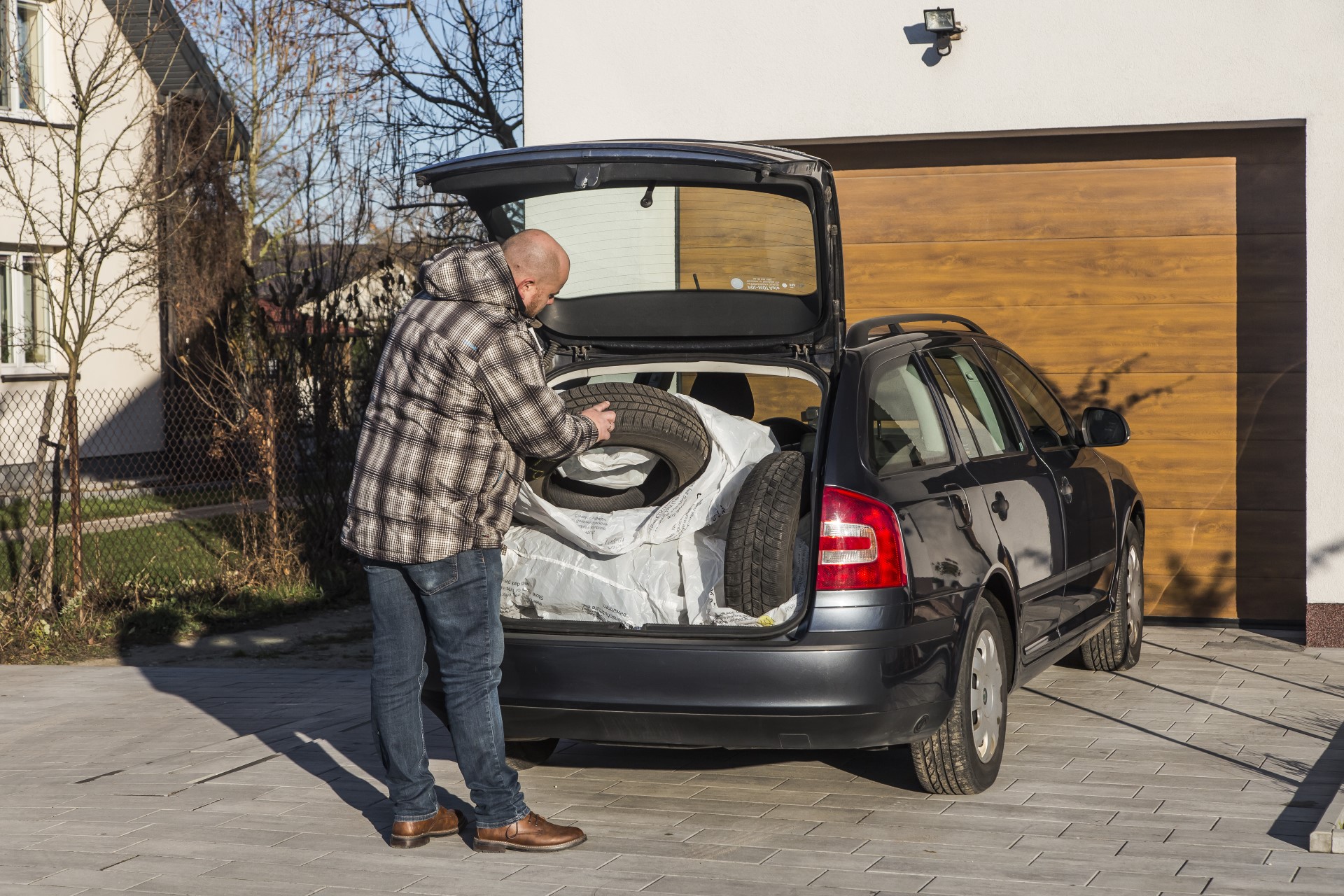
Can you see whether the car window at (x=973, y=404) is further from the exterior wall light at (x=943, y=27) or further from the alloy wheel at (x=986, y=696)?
the exterior wall light at (x=943, y=27)

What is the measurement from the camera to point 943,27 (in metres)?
8.54

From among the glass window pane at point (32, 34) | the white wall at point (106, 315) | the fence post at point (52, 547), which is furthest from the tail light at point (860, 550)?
the glass window pane at point (32, 34)

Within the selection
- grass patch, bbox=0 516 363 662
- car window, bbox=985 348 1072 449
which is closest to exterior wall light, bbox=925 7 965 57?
car window, bbox=985 348 1072 449

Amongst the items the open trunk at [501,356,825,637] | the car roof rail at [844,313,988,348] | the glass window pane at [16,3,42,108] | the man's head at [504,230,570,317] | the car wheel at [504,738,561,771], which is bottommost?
the car wheel at [504,738,561,771]

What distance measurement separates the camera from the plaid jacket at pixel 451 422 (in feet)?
15.4

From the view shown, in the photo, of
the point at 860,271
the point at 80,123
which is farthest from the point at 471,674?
the point at 80,123

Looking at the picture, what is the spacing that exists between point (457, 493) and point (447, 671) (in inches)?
22.7

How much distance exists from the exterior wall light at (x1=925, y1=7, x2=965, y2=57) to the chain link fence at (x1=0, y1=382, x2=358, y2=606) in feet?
16.9

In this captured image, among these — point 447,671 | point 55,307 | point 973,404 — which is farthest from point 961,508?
point 55,307

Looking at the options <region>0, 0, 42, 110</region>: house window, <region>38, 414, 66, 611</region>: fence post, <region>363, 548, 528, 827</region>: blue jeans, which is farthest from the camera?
<region>0, 0, 42, 110</region>: house window

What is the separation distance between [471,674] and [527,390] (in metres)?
0.91

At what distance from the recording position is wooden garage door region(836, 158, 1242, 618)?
8.78 metres

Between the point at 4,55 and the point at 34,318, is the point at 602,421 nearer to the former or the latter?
the point at 4,55

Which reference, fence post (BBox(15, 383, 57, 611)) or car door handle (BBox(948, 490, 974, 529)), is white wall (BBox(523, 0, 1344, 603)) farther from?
car door handle (BBox(948, 490, 974, 529))
